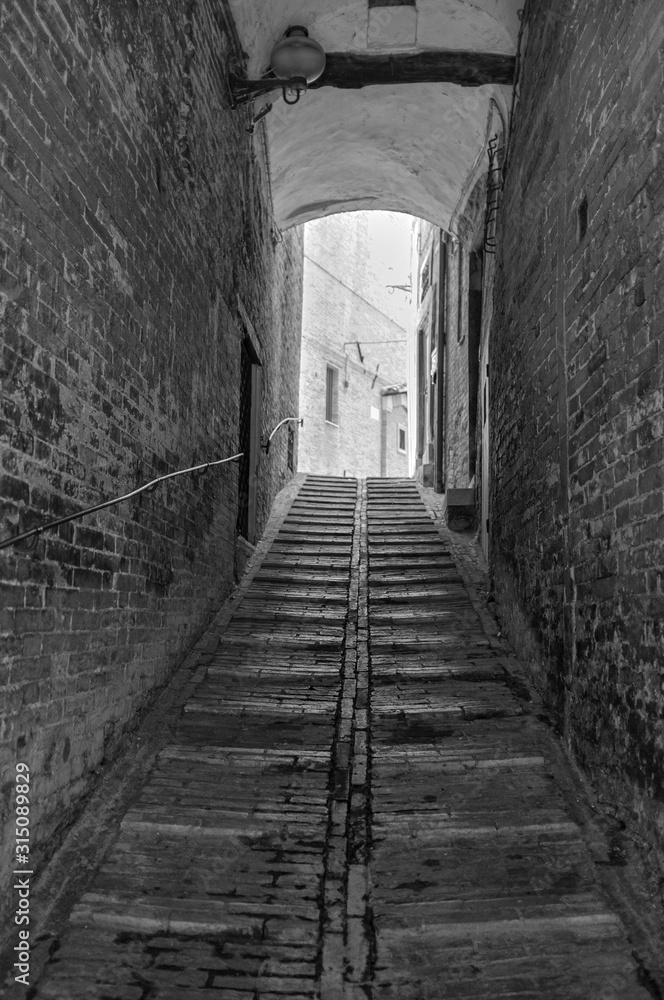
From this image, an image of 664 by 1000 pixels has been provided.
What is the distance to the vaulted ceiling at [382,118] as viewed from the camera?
21.6 ft

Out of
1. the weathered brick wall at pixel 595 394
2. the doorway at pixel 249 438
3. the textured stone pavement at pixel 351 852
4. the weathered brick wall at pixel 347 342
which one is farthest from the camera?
the weathered brick wall at pixel 347 342

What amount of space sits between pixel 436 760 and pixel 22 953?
2185mm

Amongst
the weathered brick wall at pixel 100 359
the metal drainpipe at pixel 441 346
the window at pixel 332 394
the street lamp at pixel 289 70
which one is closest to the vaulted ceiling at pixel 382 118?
the street lamp at pixel 289 70

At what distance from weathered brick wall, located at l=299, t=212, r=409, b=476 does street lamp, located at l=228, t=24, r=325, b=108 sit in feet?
46.3

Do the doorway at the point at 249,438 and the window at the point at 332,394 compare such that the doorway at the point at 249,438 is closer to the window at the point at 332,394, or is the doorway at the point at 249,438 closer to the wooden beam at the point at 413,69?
the wooden beam at the point at 413,69

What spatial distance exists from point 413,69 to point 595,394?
457 centimetres

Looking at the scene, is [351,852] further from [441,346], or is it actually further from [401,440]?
[401,440]

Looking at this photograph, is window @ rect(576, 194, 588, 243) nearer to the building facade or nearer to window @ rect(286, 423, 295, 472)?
the building facade

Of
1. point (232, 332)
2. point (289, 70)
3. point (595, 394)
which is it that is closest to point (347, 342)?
point (232, 332)

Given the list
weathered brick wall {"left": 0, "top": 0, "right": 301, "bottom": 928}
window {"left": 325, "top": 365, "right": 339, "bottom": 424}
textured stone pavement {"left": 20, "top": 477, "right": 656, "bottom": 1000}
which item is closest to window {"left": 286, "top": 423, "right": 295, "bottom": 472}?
weathered brick wall {"left": 0, "top": 0, "right": 301, "bottom": 928}

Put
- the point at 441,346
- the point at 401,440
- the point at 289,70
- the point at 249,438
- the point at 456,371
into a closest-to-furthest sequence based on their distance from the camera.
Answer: the point at 289,70
the point at 249,438
the point at 456,371
the point at 441,346
the point at 401,440

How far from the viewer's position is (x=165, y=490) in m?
4.74

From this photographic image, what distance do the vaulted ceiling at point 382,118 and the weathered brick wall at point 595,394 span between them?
3.86 ft

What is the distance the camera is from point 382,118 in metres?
8.12
